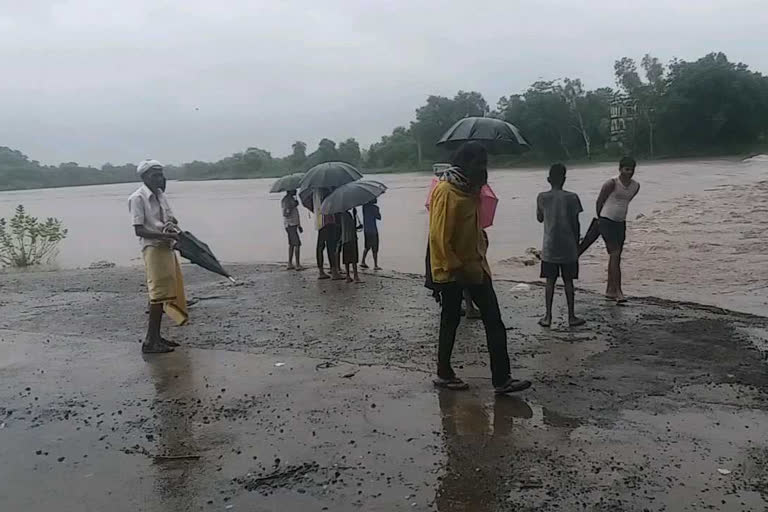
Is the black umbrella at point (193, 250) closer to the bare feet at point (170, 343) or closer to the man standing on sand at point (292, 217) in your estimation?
the bare feet at point (170, 343)

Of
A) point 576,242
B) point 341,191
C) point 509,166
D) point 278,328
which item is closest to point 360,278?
point 341,191

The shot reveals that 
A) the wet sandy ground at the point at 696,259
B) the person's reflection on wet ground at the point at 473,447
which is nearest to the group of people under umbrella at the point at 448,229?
the person's reflection on wet ground at the point at 473,447

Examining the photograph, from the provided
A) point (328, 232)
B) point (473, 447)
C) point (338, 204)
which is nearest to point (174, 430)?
point (473, 447)

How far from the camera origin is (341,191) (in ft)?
32.8

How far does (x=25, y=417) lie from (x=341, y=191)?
559 centimetres

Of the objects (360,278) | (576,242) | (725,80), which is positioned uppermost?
(725,80)

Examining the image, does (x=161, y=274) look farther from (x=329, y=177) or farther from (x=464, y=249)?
(x=329, y=177)

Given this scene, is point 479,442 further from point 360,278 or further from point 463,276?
point 360,278

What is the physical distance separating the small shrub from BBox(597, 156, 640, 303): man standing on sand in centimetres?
1251

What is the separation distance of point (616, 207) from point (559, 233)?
139cm

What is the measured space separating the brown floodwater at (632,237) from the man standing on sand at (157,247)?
605 cm

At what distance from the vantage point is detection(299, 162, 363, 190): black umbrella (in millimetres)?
10227

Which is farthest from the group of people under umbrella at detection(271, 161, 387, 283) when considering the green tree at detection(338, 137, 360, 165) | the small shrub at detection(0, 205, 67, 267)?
the green tree at detection(338, 137, 360, 165)

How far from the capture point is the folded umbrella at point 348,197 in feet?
32.1
